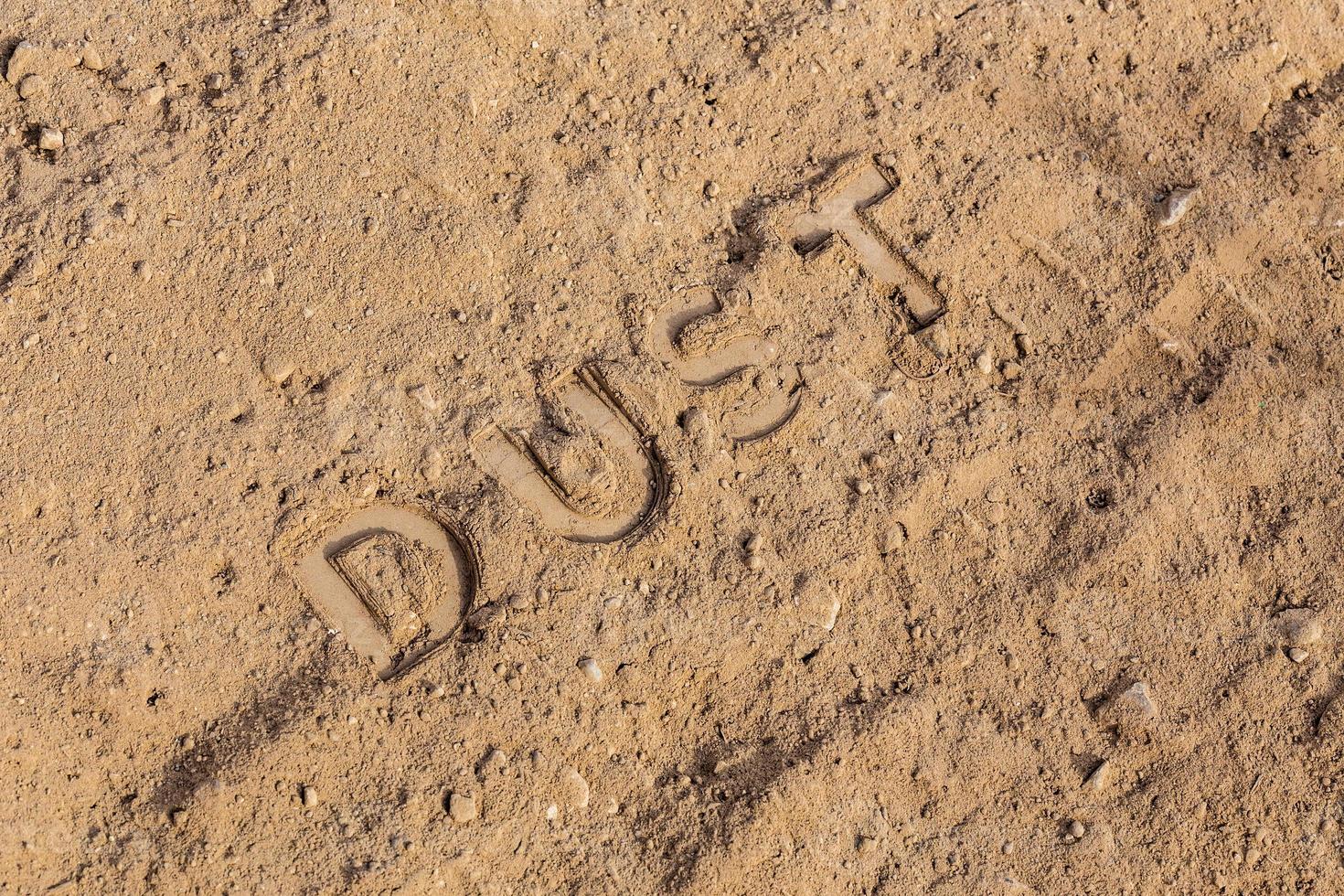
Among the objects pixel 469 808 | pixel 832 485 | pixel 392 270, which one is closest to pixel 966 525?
pixel 832 485

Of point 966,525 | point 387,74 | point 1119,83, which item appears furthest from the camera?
point 1119,83

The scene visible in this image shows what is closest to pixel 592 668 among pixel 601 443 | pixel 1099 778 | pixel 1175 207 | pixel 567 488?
pixel 567 488

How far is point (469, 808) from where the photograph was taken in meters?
3.01

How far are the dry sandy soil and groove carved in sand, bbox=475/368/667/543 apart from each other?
0.01 meters

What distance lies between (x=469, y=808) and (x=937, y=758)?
1362 mm

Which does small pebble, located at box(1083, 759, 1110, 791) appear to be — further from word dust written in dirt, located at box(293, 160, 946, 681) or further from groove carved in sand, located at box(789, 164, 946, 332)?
groove carved in sand, located at box(789, 164, 946, 332)

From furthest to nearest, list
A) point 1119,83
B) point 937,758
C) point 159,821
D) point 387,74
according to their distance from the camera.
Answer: point 1119,83, point 387,74, point 937,758, point 159,821

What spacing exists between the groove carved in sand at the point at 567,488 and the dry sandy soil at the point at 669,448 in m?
A: 0.01

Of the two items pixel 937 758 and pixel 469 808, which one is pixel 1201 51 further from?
pixel 469 808

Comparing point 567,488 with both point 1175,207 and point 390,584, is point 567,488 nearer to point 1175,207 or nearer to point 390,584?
point 390,584

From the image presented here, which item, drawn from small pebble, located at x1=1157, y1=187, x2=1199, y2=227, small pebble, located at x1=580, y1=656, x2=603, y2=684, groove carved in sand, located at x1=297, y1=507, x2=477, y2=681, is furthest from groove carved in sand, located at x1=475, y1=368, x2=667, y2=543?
small pebble, located at x1=1157, y1=187, x2=1199, y2=227

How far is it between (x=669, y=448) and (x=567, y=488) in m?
0.35

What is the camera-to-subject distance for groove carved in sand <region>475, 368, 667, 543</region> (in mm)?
3359

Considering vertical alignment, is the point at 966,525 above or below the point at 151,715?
below
